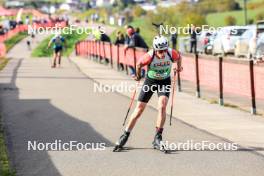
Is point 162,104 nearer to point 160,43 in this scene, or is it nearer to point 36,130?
point 160,43

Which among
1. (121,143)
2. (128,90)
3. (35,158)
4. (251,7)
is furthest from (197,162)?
(251,7)

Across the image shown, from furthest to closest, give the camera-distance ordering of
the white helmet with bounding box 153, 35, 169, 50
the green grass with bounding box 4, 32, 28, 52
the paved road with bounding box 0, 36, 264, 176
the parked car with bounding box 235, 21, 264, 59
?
the green grass with bounding box 4, 32, 28, 52 < the parked car with bounding box 235, 21, 264, 59 < the white helmet with bounding box 153, 35, 169, 50 < the paved road with bounding box 0, 36, 264, 176

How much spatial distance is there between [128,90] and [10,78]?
19.6ft

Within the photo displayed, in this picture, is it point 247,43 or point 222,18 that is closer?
point 247,43

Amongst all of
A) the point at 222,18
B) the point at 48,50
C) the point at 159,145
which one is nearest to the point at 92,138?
the point at 159,145

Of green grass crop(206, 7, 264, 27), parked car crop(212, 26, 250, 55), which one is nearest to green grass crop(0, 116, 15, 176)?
parked car crop(212, 26, 250, 55)

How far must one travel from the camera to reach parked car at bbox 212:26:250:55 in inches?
1310

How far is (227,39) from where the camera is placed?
1323 inches

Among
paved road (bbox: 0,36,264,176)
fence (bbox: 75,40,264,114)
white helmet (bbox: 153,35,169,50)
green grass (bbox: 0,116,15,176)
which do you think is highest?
white helmet (bbox: 153,35,169,50)

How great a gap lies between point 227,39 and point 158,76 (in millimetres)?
23657

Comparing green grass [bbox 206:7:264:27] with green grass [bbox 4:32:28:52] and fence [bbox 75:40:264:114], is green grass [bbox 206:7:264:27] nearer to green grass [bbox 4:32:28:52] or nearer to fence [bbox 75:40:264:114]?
green grass [bbox 4:32:28:52]

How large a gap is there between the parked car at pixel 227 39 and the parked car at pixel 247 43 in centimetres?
76

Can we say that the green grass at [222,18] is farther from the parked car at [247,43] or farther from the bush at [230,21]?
the parked car at [247,43]

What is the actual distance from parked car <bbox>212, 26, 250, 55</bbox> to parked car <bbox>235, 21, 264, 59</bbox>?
0.76 m
